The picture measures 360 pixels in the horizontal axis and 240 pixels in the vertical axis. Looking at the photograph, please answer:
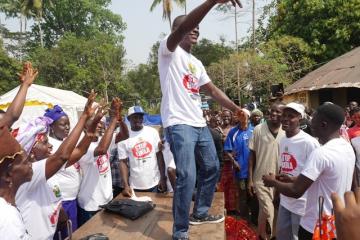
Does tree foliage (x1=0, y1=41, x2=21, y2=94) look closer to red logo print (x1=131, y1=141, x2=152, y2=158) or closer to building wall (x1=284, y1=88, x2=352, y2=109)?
building wall (x1=284, y1=88, x2=352, y2=109)

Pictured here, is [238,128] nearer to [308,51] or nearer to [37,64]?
[308,51]

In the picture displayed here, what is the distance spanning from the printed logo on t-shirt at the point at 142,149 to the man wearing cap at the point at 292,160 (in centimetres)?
178

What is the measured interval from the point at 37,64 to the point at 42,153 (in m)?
27.7

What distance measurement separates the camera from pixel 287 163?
156 inches

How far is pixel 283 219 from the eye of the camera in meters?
3.97

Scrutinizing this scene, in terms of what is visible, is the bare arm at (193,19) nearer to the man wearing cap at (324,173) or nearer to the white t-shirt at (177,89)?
the white t-shirt at (177,89)

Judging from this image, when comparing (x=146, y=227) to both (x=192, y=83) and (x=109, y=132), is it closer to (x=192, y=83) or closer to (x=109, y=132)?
(x=109, y=132)

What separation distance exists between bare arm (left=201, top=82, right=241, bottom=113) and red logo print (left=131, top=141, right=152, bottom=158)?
1.73 meters

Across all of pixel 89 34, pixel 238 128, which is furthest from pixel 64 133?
pixel 89 34

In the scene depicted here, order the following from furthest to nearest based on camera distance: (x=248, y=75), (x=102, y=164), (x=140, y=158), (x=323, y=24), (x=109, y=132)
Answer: (x=248, y=75), (x=323, y=24), (x=140, y=158), (x=102, y=164), (x=109, y=132)

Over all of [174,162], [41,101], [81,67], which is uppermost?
[81,67]

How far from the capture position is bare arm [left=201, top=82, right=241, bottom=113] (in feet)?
11.4

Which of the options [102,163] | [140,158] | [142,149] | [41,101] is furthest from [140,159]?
[41,101]

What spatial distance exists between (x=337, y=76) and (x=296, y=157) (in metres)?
12.2
